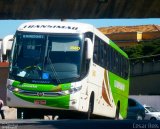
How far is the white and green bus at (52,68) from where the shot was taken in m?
19.4

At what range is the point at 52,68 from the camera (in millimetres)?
19359

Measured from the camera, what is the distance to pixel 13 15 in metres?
22.8

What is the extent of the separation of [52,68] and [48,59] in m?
0.35

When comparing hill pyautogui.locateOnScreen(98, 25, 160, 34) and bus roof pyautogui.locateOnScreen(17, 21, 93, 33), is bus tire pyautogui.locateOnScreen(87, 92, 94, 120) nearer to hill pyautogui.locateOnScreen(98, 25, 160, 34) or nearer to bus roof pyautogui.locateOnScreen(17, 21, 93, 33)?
bus roof pyautogui.locateOnScreen(17, 21, 93, 33)

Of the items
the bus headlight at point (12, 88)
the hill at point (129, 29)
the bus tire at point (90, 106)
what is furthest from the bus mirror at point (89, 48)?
the hill at point (129, 29)

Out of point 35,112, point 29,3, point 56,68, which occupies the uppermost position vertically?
point 29,3

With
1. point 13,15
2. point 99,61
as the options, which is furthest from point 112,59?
point 13,15

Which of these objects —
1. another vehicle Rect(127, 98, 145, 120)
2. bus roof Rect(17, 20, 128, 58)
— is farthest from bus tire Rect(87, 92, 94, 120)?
another vehicle Rect(127, 98, 145, 120)

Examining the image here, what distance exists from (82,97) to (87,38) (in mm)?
2044

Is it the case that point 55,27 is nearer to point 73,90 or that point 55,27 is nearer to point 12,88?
point 73,90

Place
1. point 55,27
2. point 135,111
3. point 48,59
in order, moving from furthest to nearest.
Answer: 1. point 135,111
2. point 55,27
3. point 48,59

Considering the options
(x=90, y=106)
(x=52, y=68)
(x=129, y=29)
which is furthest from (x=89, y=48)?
(x=129, y=29)

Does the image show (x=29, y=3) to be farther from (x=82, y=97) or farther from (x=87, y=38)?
(x=82, y=97)

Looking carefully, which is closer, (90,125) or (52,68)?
(90,125)
